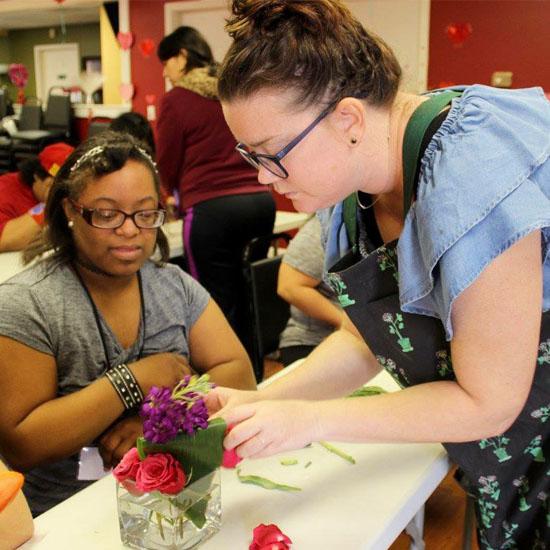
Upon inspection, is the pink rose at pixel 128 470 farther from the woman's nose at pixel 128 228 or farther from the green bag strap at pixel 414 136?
the woman's nose at pixel 128 228

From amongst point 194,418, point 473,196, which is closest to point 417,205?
point 473,196

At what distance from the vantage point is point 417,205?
2.92 feet

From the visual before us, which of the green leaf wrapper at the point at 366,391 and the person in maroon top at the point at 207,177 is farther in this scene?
the person in maroon top at the point at 207,177

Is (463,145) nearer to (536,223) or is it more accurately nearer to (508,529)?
(536,223)

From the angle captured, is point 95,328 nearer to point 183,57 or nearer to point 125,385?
point 125,385

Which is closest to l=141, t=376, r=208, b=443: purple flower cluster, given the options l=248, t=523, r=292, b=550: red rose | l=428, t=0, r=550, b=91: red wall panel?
l=248, t=523, r=292, b=550: red rose

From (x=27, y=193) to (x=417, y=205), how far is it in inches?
104

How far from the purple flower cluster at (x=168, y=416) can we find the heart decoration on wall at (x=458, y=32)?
4.78 metres

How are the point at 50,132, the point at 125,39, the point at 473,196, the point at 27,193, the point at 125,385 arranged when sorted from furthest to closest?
the point at 50,132, the point at 125,39, the point at 27,193, the point at 125,385, the point at 473,196

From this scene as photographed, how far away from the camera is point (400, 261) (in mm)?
933

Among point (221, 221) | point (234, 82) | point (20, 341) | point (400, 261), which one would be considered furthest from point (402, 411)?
point (221, 221)

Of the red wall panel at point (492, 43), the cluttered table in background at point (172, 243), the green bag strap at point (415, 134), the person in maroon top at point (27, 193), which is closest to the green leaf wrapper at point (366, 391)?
the green bag strap at point (415, 134)

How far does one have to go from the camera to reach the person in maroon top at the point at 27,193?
286cm

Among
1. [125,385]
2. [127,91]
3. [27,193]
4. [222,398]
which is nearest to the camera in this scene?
[222,398]
